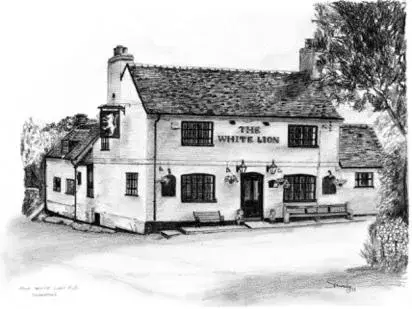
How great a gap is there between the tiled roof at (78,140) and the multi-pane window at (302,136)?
7.68 feet

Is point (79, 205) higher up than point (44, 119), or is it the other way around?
point (44, 119)

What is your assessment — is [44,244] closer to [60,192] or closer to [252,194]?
[60,192]

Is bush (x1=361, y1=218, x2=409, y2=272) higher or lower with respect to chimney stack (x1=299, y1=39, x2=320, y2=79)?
lower

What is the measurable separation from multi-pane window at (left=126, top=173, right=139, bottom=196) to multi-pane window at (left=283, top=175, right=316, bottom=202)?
5.93 ft

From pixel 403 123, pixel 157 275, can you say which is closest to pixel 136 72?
pixel 157 275

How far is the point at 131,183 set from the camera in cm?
841

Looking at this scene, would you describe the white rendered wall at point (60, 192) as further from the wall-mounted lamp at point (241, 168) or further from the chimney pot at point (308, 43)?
the chimney pot at point (308, 43)

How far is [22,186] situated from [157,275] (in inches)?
72.3

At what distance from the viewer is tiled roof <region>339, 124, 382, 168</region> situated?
8336 millimetres

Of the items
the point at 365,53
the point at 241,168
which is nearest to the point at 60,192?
the point at 241,168

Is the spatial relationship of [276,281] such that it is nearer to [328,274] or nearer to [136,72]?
[328,274]

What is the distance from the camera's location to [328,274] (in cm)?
784
